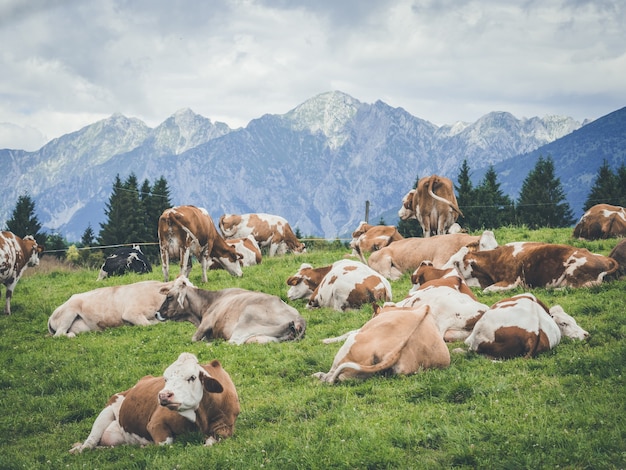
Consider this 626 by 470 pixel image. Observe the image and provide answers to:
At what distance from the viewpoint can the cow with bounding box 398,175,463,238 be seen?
68.6 feet

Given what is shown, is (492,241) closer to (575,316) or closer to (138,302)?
(575,316)

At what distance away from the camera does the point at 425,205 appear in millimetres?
21281

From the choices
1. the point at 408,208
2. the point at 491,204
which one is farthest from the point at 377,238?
the point at 491,204

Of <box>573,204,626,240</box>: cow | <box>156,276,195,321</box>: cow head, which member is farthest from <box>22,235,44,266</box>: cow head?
<box>573,204,626,240</box>: cow

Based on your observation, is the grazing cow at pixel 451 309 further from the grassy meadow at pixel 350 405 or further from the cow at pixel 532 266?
the cow at pixel 532 266

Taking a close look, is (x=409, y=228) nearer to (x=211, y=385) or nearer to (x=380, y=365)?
(x=380, y=365)

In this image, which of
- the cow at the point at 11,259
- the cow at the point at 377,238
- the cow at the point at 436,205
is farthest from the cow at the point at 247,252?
the cow at the point at 11,259

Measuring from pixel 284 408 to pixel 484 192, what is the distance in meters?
84.2

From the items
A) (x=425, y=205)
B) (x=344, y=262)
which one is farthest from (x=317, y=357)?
(x=425, y=205)

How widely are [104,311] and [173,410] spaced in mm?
8086

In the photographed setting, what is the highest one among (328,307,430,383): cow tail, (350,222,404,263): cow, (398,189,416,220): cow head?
(398,189,416,220): cow head

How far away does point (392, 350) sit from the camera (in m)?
8.55

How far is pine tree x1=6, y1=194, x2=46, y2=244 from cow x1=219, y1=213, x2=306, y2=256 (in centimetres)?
5947

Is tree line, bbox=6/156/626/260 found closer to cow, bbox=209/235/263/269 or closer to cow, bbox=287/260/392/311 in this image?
cow, bbox=209/235/263/269
